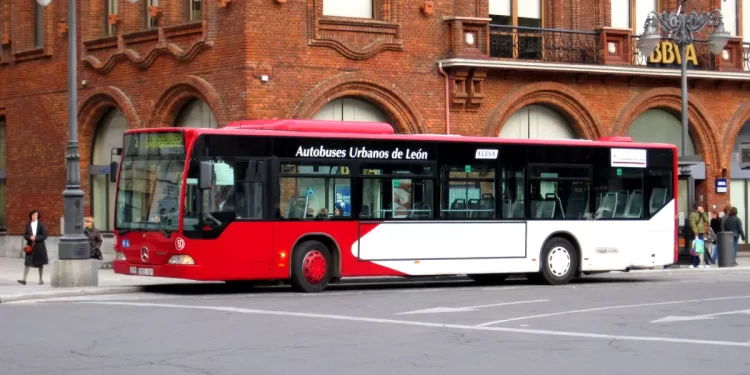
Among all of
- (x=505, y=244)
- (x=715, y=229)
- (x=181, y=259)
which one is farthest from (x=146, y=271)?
(x=715, y=229)

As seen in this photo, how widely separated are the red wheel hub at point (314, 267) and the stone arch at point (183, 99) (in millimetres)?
7933

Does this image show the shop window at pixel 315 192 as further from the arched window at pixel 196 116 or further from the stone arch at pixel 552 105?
the stone arch at pixel 552 105

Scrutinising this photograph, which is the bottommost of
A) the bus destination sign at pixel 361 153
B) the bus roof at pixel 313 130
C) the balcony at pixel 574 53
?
the bus destination sign at pixel 361 153

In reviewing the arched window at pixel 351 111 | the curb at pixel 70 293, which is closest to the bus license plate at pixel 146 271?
the curb at pixel 70 293

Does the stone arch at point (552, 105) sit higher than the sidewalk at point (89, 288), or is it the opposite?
the stone arch at point (552, 105)

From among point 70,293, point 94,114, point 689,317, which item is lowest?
point 689,317

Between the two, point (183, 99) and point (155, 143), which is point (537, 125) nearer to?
point (183, 99)

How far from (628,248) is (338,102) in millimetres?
8232

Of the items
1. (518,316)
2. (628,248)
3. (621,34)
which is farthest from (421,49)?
(518,316)

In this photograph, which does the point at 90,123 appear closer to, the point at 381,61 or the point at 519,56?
the point at 381,61

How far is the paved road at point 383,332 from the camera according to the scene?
40.7ft

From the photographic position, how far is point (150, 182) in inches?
877

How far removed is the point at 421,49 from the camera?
1243 inches

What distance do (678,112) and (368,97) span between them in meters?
9.56
